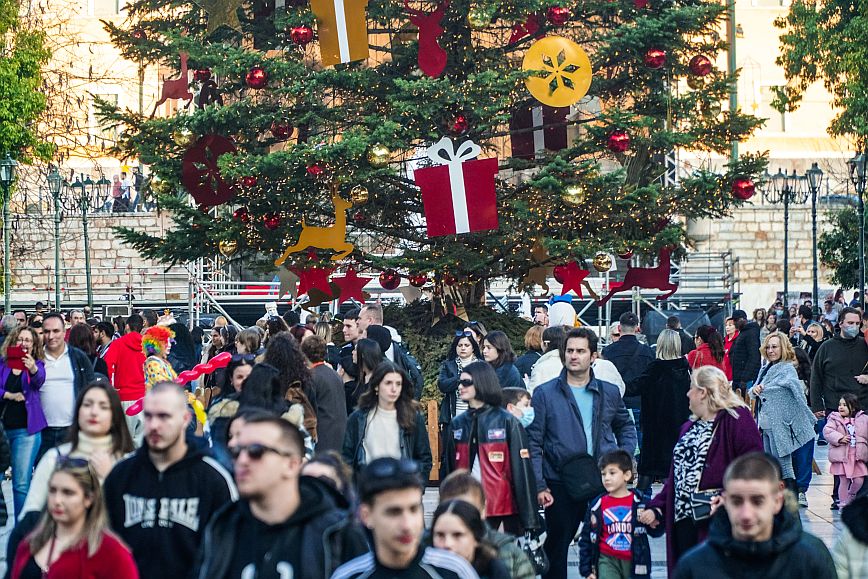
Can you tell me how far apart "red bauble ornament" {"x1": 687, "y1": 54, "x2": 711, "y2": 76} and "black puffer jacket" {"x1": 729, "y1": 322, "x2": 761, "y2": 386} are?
3157 millimetres

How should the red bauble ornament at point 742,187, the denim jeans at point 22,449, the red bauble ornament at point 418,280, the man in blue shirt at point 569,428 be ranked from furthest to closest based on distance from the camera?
the red bauble ornament at point 418,280 → the red bauble ornament at point 742,187 → the denim jeans at point 22,449 → the man in blue shirt at point 569,428

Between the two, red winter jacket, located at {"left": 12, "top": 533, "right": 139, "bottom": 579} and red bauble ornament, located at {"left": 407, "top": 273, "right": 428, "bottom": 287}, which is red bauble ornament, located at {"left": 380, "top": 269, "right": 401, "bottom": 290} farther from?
red winter jacket, located at {"left": 12, "top": 533, "right": 139, "bottom": 579}

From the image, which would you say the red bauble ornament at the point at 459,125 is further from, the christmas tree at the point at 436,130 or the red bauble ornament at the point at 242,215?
the red bauble ornament at the point at 242,215

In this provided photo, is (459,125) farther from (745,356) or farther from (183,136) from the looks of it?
(745,356)

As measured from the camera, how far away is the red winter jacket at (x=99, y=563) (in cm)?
521

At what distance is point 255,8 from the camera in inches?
712

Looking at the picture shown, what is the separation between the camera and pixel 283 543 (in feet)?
15.4

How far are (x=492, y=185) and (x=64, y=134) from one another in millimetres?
22318

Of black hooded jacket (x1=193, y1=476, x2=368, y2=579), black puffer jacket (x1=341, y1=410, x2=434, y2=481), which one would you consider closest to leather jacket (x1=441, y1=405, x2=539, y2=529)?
black puffer jacket (x1=341, y1=410, x2=434, y2=481)

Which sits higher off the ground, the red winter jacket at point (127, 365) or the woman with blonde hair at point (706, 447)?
the red winter jacket at point (127, 365)

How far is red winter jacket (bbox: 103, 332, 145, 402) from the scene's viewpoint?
1377 cm

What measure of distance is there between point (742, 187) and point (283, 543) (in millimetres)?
12528

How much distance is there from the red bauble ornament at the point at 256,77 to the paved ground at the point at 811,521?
508 centimetres

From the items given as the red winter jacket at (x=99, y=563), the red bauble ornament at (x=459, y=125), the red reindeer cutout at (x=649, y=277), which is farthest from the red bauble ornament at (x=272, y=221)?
the red winter jacket at (x=99, y=563)
